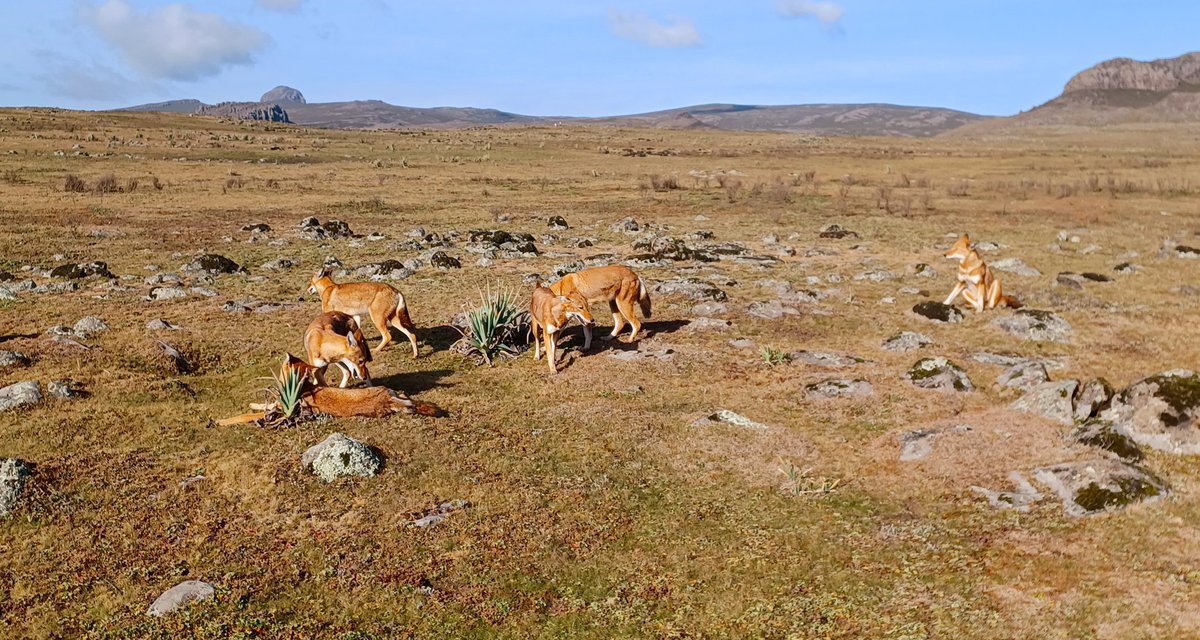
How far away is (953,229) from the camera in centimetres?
3544

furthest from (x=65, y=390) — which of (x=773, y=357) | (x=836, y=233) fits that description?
(x=836, y=233)

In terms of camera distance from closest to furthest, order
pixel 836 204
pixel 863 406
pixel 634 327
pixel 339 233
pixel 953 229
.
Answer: pixel 863 406, pixel 634 327, pixel 339 233, pixel 953 229, pixel 836 204

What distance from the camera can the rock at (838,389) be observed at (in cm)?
1350

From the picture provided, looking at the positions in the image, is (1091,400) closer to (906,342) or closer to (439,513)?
(906,342)

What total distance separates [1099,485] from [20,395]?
50.4 feet

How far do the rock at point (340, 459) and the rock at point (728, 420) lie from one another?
501 cm

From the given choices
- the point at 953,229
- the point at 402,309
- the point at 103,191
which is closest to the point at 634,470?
the point at 402,309

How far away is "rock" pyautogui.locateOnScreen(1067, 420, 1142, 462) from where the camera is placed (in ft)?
33.8

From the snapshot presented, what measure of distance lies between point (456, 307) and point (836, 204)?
3078 centimetres

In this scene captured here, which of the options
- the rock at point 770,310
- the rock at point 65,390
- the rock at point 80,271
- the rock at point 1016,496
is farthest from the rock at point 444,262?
the rock at point 1016,496

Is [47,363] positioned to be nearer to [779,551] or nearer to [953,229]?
[779,551]

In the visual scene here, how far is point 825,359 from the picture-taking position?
614 inches

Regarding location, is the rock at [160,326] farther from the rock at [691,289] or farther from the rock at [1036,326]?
the rock at [1036,326]

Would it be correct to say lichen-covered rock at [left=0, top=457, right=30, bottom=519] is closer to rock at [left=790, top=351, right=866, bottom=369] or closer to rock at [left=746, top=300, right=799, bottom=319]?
rock at [left=790, top=351, right=866, bottom=369]
